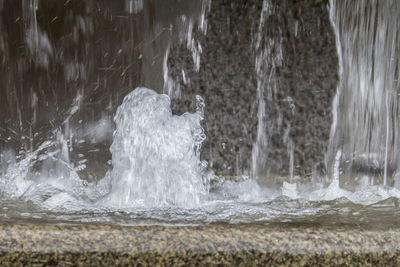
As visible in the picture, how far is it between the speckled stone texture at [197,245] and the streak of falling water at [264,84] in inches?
54.6

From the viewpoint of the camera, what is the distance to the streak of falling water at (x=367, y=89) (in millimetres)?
2426

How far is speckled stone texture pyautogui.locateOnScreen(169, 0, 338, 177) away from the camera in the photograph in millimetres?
2422

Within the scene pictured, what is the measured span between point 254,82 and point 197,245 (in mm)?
1520

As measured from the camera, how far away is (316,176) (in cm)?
249

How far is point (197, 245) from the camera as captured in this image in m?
1.05

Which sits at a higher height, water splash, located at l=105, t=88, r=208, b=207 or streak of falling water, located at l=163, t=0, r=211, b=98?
streak of falling water, located at l=163, t=0, r=211, b=98

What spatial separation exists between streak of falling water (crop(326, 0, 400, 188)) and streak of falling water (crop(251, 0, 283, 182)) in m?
0.32

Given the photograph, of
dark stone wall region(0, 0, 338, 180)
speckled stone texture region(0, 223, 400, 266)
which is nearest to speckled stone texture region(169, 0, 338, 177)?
dark stone wall region(0, 0, 338, 180)

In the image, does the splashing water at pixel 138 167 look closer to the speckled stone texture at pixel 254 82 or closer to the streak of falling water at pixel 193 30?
the speckled stone texture at pixel 254 82

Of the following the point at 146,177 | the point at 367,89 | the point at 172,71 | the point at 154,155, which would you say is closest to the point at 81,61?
the point at 172,71

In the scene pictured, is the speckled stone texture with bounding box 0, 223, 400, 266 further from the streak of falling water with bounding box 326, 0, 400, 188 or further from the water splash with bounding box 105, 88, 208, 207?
the streak of falling water with bounding box 326, 0, 400, 188

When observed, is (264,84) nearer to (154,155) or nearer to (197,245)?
(154,155)

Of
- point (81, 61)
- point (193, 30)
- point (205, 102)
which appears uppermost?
point (193, 30)

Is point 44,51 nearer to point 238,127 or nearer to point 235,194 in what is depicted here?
point 238,127
